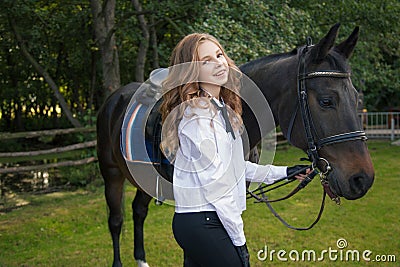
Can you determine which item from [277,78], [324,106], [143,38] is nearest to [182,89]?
[324,106]

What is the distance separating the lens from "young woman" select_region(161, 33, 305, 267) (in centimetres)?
171

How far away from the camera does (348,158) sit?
2188 millimetres

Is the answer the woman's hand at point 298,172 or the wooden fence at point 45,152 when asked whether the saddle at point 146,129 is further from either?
the wooden fence at point 45,152

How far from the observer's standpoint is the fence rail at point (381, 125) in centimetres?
1485

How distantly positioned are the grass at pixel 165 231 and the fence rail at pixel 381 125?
7699mm

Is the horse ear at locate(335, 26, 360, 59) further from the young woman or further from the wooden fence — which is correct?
the wooden fence

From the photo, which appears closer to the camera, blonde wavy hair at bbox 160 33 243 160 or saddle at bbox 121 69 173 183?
blonde wavy hair at bbox 160 33 243 160

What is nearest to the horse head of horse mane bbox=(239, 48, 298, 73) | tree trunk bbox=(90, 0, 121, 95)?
horse mane bbox=(239, 48, 298, 73)

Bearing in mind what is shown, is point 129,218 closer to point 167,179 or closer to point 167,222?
point 167,222

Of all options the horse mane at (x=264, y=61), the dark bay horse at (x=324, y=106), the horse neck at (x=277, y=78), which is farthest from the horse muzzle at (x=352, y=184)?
the horse mane at (x=264, y=61)

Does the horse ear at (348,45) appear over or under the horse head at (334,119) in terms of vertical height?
over

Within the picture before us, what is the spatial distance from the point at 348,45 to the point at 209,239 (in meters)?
1.35

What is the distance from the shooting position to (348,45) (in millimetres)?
2373

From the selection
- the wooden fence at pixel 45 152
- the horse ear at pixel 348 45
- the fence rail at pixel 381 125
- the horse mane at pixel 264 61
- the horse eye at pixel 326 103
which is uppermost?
the horse ear at pixel 348 45
